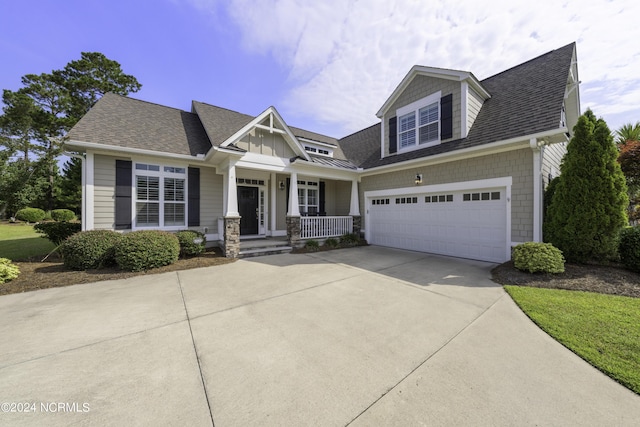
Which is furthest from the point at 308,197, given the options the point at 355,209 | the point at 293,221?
the point at 293,221

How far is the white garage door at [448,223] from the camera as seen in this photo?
288 inches

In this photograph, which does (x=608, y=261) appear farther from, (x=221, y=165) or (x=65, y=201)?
(x=65, y=201)

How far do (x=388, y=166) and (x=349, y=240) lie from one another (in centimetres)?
371

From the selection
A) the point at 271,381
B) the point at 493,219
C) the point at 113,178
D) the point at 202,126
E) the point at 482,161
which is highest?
the point at 202,126

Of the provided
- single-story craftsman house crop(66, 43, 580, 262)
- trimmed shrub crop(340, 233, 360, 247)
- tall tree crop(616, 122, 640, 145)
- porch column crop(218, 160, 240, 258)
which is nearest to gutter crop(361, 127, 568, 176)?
single-story craftsman house crop(66, 43, 580, 262)

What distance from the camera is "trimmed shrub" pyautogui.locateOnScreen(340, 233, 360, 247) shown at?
10.8 meters

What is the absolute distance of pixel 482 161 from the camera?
7.62m

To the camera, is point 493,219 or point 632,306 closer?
point 632,306

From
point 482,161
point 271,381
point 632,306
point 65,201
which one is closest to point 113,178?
point 271,381

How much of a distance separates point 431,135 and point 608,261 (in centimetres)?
624

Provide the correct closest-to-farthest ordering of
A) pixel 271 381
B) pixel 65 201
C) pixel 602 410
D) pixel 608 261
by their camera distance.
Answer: pixel 602 410 → pixel 271 381 → pixel 608 261 → pixel 65 201

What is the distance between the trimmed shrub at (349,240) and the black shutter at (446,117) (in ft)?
17.9

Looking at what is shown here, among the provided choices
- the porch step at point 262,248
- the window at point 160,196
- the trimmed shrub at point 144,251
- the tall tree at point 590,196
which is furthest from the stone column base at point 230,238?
the tall tree at point 590,196

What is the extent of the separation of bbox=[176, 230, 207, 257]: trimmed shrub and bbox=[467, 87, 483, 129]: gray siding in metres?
10.4
